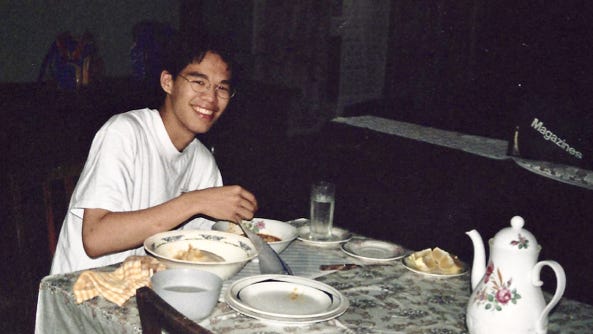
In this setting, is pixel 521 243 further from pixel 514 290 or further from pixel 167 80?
pixel 167 80

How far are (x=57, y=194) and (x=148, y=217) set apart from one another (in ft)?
1.24

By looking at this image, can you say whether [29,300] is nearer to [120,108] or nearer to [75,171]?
[75,171]

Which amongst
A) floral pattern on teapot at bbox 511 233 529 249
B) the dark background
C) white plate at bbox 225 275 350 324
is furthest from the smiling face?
floral pattern on teapot at bbox 511 233 529 249

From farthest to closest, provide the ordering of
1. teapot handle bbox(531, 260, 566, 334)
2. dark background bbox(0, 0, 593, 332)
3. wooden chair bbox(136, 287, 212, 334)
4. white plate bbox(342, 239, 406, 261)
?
dark background bbox(0, 0, 593, 332)
white plate bbox(342, 239, 406, 261)
teapot handle bbox(531, 260, 566, 334)
wooden chair bbox(136, 287, 212, 334)

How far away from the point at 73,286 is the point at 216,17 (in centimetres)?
549

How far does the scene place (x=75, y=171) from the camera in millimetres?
2012

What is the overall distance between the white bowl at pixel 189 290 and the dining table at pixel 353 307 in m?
0.05

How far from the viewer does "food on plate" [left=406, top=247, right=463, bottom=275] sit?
1.76m

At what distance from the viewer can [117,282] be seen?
1455 mm

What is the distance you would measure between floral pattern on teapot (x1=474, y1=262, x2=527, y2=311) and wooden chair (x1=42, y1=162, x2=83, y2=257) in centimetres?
120

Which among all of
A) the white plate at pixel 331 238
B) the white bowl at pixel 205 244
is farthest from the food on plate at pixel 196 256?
the white plate at pixel 331 238

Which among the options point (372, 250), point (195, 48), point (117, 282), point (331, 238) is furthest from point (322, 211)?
point (117, 282)

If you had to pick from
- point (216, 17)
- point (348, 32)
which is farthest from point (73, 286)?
point (348, 32)

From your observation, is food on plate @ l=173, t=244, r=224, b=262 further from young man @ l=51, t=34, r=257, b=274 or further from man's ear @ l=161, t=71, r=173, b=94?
man's ear @ l=161, t=71, r=173, b=94
